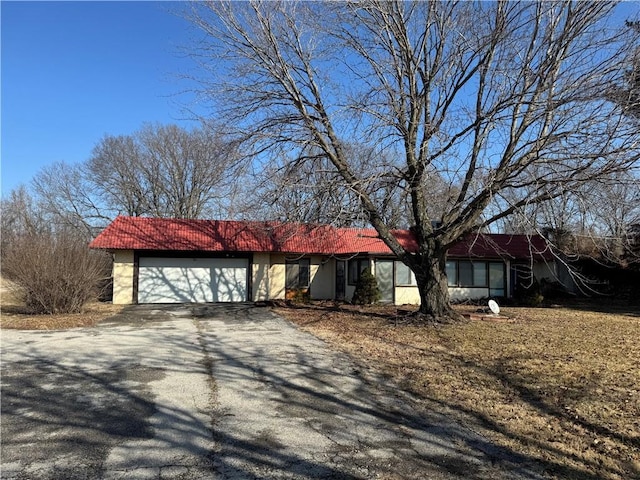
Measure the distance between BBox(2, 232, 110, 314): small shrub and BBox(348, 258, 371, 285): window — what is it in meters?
10.8

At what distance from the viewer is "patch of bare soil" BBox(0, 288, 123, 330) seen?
42.0 ft

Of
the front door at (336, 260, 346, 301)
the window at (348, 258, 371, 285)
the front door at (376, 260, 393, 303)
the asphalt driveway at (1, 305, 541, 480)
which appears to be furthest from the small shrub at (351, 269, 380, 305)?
the asphalt driveway at (1, 305, 541, 480)

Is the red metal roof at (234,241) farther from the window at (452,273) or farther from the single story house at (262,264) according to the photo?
the window at (452,273)

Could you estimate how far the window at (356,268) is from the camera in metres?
20.7

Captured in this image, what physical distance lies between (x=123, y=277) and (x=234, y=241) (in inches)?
199

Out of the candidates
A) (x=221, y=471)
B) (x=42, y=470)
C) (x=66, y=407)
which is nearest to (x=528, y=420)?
(x=221, y=471)

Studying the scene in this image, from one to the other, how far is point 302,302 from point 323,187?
11.0m

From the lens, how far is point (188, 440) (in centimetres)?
456

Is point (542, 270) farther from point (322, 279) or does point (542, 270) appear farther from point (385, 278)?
point (322, 279)

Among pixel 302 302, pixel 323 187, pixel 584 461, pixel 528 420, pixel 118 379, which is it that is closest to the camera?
pixel 584 461

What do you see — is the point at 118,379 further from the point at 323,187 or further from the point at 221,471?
the point at 323,187

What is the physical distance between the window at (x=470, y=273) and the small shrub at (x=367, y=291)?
185 inches

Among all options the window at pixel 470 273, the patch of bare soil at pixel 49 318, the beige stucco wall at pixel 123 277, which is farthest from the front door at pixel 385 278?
the beige stucco wall at pixel 123 277

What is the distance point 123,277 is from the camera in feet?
66.3
